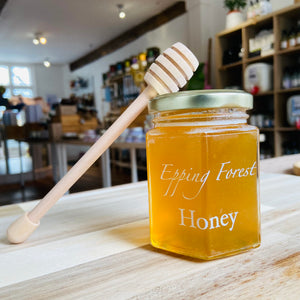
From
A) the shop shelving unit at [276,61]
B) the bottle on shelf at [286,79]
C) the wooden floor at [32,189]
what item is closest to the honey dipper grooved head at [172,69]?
the wooden floor at [32,189]

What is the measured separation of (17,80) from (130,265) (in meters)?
11.6

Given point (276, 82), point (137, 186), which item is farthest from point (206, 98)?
point (276, 82)

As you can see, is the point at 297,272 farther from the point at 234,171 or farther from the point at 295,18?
the point at 295,18

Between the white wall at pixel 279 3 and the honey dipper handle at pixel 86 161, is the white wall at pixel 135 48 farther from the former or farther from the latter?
the honey dipper handle at pixel 86 161

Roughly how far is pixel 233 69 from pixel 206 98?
4464 mm

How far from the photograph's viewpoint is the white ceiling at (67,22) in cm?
567

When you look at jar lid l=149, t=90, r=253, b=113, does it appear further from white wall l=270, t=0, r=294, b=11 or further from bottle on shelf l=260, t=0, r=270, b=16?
white wall l=270, t=0, r=294, b=11

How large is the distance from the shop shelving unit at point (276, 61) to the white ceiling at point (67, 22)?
6.80 ft

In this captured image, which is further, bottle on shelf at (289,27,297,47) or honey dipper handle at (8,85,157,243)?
bottle on shelf at (289,27,297,47)

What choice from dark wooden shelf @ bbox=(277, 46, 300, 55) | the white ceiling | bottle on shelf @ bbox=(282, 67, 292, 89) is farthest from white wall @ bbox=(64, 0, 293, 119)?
bottle on shelf @ bbox=(282, 67, 292, 89)

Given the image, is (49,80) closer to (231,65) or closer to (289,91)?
(231,65)

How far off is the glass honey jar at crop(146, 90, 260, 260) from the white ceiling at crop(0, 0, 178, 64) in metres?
5.76

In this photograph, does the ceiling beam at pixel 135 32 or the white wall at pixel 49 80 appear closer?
the ceiling beam at pixel 135 32

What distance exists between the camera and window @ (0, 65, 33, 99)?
10.5 m
